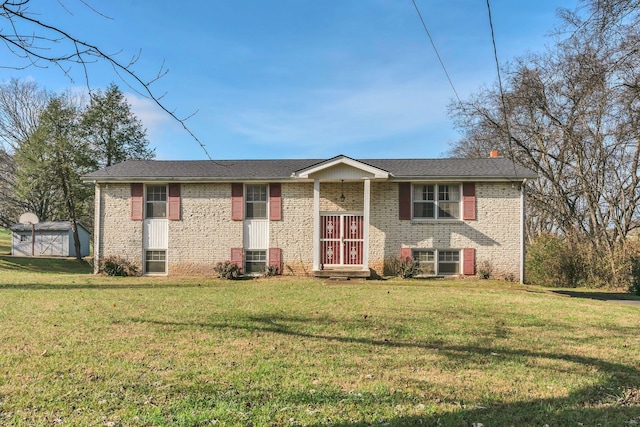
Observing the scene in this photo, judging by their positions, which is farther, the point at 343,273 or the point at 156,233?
the point at 156,233

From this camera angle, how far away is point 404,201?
1562 cm

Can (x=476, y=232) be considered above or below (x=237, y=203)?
below

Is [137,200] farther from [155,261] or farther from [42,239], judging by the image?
[42,239]

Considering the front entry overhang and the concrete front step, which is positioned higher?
the front entry overhang

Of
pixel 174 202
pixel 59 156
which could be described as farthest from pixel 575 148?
pixel 59 156

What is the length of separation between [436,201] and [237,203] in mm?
7455

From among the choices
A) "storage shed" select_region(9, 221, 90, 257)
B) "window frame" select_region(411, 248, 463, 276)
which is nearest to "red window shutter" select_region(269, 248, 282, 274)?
"window frame" select_region(411, 248, 463, 276)

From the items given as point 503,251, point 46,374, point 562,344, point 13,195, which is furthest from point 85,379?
point 13,195

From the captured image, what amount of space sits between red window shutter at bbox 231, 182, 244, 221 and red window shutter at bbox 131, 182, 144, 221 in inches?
140

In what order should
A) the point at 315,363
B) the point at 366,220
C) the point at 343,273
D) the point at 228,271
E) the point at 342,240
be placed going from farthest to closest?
1. the point at 342,240
2. the point at 228,271
3. the point at 366,220
4. the point at 343,273
5. the point at 315,363

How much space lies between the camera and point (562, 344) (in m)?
6.09

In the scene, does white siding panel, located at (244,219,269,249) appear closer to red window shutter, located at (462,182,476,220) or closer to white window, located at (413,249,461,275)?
white window, located at (413,249,461,275)

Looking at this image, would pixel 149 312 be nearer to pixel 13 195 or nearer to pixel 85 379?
pixel 85 379

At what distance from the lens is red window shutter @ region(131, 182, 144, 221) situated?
16344mm
